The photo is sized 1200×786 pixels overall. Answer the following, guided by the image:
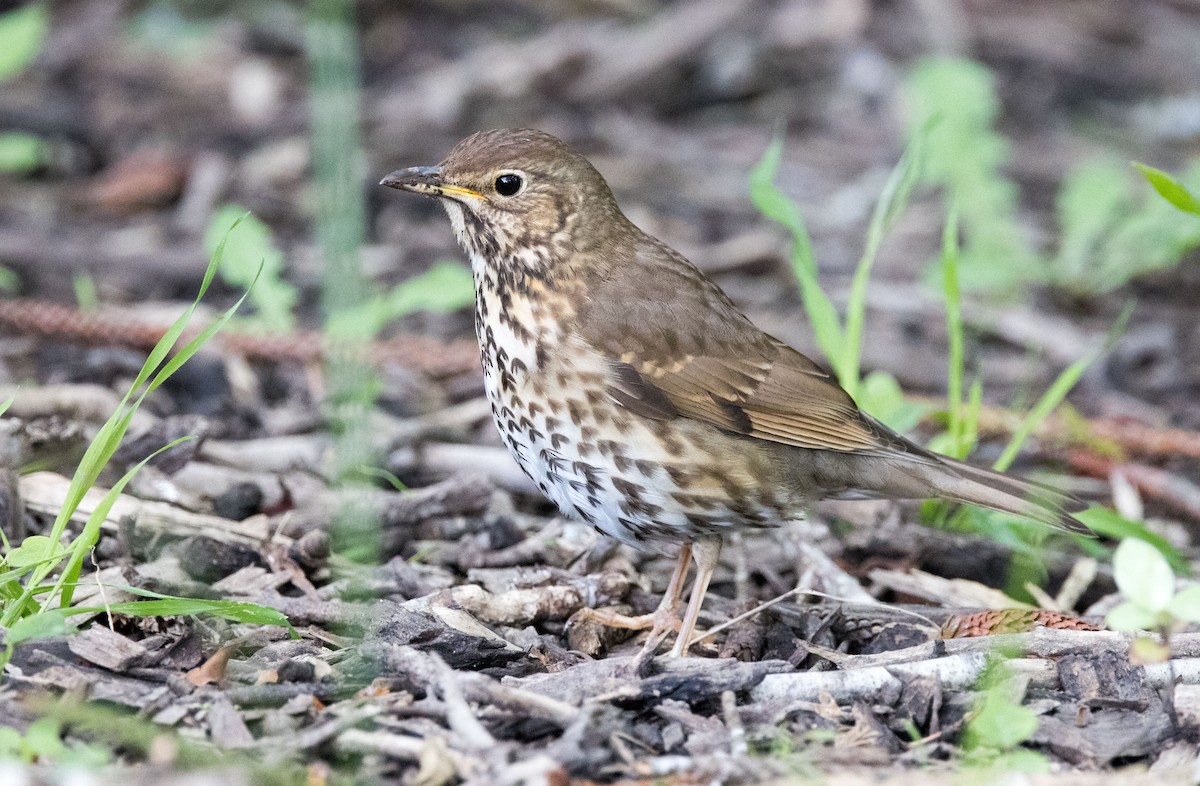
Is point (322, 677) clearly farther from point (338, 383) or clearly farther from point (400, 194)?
point (400, 194)

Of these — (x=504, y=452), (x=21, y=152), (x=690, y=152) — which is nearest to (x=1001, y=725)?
(x=504, y=452)

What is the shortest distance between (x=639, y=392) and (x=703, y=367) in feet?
0.77

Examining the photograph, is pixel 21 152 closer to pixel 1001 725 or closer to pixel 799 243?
pixel 799 243

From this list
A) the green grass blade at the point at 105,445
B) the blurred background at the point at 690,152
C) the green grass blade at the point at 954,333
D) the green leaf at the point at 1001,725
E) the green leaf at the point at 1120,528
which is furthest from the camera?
the blurred background at the point at 690,152

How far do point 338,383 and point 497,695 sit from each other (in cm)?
73

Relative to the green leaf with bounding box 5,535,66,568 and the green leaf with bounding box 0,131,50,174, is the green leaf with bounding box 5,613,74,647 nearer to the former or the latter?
the green leaf with bounding box 5,535,66,568

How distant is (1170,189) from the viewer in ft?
11.6

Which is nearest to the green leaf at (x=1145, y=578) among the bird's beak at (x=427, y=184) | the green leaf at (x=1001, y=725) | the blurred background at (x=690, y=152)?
the green leaf at (x=1001, y=725)

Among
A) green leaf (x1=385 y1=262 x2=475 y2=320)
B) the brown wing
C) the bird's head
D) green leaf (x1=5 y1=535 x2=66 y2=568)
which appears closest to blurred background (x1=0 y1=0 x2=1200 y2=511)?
green leaf (x1=385 y1=262 x2=475 y2=320)

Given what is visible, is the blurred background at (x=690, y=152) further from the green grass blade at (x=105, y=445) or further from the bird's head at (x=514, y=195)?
the green grass blade at (x=105, y=445)

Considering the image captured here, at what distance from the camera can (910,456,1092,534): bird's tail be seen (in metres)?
3.98

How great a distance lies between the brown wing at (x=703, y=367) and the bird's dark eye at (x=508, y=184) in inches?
14.0

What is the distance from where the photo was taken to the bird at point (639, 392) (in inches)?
151

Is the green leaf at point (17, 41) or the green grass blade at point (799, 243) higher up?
the green leaf at point (17, 41)
